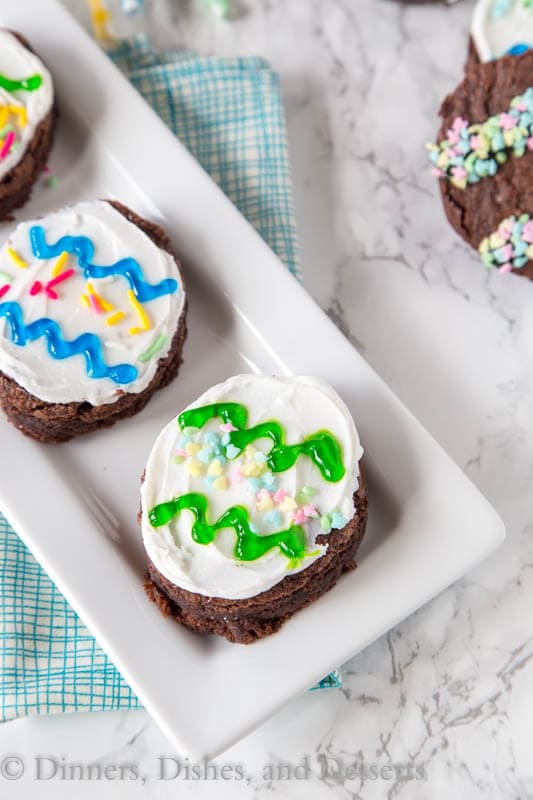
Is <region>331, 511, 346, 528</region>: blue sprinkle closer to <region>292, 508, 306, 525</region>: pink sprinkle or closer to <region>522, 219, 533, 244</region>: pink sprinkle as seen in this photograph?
<region>292, 508, 306, 525</region>: pink sprinkle

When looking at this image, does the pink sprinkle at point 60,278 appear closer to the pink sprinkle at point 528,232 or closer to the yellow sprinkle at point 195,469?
the yellow sprinkle at point 195,469

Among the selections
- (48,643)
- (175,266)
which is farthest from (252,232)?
(48,643)

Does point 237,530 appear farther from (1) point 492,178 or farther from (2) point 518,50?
(2) point 518,50

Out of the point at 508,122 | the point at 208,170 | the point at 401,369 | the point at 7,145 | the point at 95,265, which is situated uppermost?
the point at 7,145

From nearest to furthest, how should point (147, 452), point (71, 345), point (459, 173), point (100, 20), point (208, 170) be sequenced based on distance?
point (71, 345) → point (147, 452) → point (459, 173) → point (208, 170) → point (100, 20)

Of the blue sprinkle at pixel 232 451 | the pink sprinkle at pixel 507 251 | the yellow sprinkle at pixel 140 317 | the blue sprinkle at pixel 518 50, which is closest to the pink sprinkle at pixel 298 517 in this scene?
the blue sprinkle at pixel 232 451

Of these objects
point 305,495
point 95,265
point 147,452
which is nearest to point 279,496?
point 305,495
